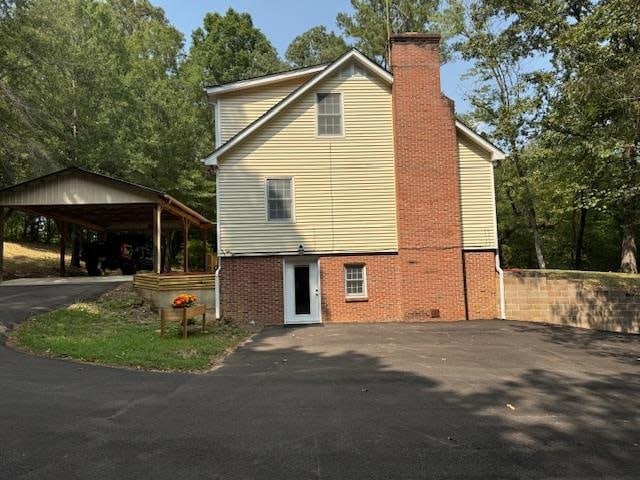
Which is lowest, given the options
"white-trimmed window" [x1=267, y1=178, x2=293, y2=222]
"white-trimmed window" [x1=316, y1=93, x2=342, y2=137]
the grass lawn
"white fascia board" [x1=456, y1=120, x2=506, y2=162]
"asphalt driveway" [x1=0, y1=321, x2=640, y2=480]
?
"asphalt driveway" [x1=0, y1=321, x2=640, y2=480]

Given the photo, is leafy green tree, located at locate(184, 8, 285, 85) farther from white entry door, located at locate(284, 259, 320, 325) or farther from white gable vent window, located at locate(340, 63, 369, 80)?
white entry door, located at locate(284, 259, 320, 325)

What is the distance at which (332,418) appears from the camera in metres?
6.09

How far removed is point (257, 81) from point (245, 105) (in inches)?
37.2

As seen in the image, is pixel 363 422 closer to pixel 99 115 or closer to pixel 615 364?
pixel 615 364

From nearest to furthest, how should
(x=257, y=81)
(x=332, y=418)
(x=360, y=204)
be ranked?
(x=332, y=418), (x=360, y=204), (x=257, y=81)

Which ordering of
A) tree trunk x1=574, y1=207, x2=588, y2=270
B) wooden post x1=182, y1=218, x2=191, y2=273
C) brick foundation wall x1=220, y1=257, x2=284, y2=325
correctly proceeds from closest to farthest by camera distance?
1. brick foundation wall x1=220, y1=257, x2=284, y2=325
2. wooden post x1=182, y1=218, x2=191, y2=273
3. tree trunk x1=574, y1=207, x2=588, y2=270

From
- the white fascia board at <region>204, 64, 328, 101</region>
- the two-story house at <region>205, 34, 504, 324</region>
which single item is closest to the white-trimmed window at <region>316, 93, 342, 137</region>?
the two-story house at <region>205, 34, 504, 324</region>

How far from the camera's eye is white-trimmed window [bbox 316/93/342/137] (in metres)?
16.8

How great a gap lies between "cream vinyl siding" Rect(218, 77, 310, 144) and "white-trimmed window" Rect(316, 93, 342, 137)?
2.55 meters

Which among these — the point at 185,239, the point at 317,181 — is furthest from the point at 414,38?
the point at 185,239

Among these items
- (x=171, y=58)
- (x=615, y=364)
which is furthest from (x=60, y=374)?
(x=171, y=58)

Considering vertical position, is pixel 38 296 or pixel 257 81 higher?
pixel 257 81

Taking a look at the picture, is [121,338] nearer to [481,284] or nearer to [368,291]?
[368,291]

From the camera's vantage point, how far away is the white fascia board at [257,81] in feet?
60.2
